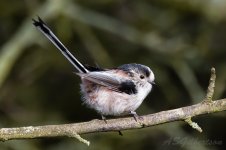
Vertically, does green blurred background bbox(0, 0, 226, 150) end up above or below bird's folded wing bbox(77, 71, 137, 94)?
above

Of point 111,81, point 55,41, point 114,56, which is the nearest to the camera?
point 55,41

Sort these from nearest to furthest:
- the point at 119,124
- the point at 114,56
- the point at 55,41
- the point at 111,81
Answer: the point at 119,124 < the point at 55,41 < the point at 111,81 < the point at 114,56

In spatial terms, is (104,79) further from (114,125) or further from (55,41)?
(114,125)

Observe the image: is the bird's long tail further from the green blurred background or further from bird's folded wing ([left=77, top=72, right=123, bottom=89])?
the green blurred background

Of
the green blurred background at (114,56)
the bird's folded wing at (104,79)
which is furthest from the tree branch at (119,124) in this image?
the green blurred background at (114,56)

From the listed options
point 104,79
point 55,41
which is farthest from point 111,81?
point 55,41

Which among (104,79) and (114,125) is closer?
(114,125)

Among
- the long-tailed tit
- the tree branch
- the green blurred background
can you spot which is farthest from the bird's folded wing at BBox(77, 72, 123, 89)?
the green blurred background
